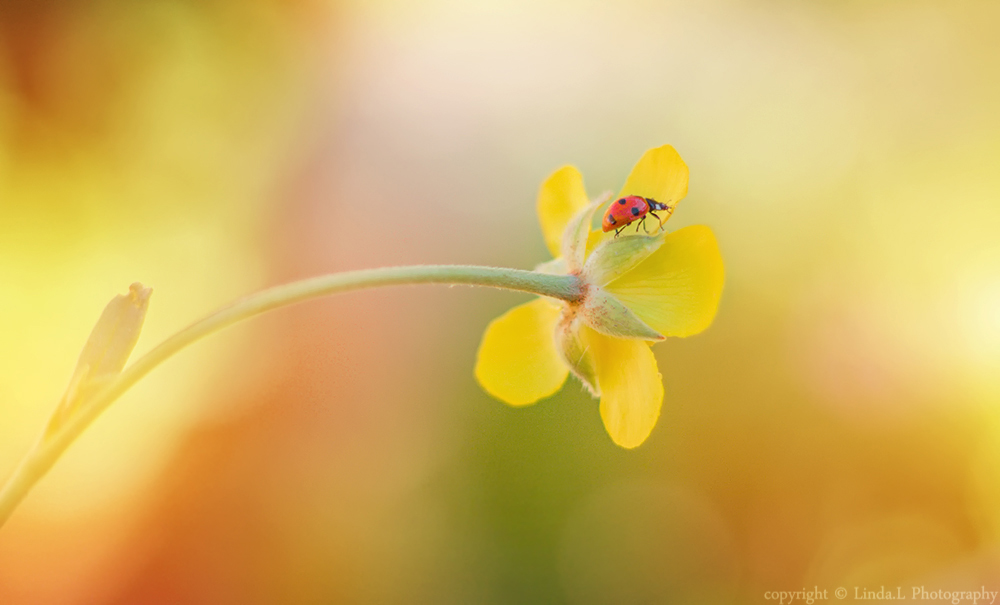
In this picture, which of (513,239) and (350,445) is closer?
(350,445)

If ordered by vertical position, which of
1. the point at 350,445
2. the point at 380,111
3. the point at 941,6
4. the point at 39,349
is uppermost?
the point at 941,6

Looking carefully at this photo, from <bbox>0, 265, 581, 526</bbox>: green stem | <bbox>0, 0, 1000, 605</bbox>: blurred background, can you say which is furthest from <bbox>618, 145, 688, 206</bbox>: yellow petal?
<bbox>0, 0, 1000, 605</bbox>: blurred background

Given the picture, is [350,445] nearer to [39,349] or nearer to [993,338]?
[39,349]

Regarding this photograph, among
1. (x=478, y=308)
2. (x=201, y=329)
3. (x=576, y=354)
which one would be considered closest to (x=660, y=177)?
(x=576, y=354)

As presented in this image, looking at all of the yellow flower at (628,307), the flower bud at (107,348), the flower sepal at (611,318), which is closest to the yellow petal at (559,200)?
the yellow flower at (628,307)

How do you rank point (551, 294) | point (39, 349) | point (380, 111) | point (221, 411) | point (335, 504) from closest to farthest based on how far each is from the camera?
point (551, 294)
point (39, 349)
point (221, 411)
point (335, 504)
point (380, 111)

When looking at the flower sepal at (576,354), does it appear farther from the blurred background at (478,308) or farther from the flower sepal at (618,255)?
the blurred background at (478,308)

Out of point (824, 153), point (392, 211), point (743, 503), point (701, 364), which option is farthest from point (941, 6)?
point (392, 211)

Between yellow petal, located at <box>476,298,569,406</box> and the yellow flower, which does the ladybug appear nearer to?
the yellow flower
